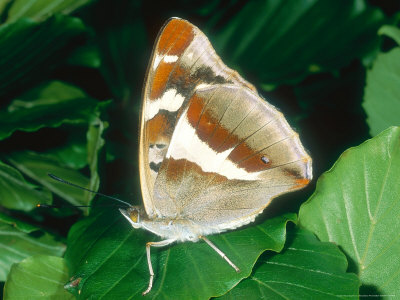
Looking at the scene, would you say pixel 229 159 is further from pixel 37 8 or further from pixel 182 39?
pixel 37 8

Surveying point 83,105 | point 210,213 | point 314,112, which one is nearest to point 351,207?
point 210,213

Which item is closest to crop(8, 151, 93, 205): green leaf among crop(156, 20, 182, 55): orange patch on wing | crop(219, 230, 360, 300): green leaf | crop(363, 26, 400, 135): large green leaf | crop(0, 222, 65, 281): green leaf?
crop(0, 222, 65, 281): green leaf

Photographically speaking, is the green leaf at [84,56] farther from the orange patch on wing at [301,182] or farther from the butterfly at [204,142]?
the orange patch on wing at [301,182]

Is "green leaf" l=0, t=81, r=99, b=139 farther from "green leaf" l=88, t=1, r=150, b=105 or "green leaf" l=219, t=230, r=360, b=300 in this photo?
"green leaf" l=219, t=230, r=360, b=300

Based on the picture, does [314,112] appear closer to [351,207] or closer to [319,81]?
[319,81]

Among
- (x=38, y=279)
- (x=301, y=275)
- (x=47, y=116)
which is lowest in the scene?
(x=38, y=279)

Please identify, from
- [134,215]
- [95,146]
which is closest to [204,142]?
[134,215]

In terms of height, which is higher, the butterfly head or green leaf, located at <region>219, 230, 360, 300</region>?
green leaf, located at <region>219, 230, 360, 300</region>
